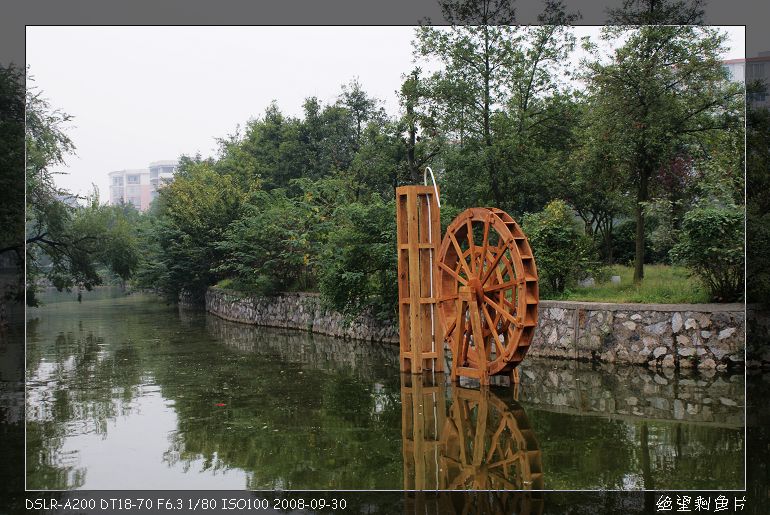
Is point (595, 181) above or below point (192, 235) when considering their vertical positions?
above

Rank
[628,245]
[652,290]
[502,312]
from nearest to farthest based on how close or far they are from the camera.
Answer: [502,312]
[652,290]
[628,245]

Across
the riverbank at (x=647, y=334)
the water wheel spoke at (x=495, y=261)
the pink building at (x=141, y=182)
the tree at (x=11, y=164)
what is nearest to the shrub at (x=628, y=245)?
the riverbank at (x=647, y=334)

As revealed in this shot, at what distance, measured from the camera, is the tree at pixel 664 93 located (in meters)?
14.8

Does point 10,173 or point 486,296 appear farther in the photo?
point 10,173

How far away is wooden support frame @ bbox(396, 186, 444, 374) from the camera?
12.6m

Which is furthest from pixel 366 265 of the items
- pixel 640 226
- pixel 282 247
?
pixel 282 247

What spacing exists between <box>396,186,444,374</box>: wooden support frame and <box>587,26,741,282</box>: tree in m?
4.35

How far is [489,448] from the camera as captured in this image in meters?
8.03

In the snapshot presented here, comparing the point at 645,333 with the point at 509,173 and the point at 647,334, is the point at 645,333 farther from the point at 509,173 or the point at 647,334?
the point at 509,173

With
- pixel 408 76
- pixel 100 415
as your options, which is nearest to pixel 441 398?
pixel 100 415

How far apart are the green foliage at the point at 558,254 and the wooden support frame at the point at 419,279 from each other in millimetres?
3216

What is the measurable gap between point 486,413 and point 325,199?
14734 mm

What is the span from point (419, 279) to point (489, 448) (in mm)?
4908

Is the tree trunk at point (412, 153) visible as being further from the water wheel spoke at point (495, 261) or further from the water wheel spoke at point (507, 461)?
the water wheel spoke at point (507, 461)
